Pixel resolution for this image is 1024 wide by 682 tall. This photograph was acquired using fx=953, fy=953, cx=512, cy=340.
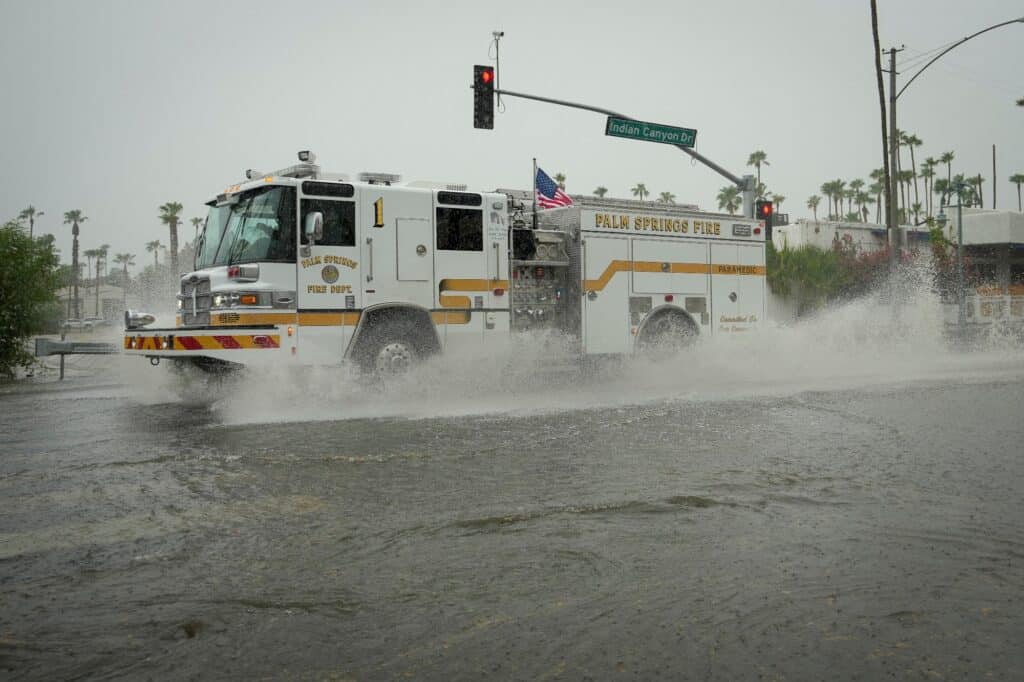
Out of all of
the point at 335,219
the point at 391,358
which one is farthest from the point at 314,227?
the point at 391,358

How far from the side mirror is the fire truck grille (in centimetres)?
142

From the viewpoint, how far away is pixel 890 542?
5012 mm

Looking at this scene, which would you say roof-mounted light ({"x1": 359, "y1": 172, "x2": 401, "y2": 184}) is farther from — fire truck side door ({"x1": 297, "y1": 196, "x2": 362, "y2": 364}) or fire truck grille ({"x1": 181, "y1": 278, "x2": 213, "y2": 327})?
fire truck grille ({"x1": 181, "y1": 278, "x2": 213, "y2": 327})

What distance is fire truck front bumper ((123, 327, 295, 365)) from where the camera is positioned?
37.1ft

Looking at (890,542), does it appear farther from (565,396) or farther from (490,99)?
(490,99)

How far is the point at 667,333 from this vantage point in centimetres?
1598

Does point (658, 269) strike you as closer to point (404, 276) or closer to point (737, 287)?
point (737, 287)

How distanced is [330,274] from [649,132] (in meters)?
13.0

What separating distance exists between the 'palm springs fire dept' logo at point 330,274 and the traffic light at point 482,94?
10.3 meters

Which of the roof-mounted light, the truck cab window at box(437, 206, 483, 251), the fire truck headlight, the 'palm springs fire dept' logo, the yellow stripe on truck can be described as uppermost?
the roof-mounted light

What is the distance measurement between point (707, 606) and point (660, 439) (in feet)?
15.9

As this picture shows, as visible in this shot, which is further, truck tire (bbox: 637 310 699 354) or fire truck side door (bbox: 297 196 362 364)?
truck tire (bbox: 637 310 699 354)

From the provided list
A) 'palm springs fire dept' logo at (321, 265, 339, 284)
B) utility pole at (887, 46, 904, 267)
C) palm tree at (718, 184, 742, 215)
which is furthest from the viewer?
palm tree at (718, 184, 742, 215)

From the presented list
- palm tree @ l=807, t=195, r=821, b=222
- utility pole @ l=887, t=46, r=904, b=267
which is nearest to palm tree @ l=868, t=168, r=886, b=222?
palm tree @ l=807, t=195, r=821, b=222
